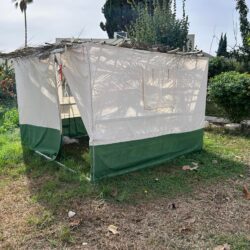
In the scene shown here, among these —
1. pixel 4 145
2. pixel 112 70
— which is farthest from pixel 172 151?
pixel 4 145

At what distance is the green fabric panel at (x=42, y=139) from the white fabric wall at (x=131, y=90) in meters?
1.12

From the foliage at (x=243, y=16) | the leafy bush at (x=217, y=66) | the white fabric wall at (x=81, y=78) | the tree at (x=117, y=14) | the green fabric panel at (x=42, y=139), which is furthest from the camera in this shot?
the tree at (x=117, y=14)

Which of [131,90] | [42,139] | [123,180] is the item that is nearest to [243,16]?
[131,90]

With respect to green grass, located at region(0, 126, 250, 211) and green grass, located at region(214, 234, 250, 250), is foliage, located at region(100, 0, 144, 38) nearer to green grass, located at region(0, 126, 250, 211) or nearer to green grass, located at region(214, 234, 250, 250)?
green grass, located at region(0, 126, 250, 211)

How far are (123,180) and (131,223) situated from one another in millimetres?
1180

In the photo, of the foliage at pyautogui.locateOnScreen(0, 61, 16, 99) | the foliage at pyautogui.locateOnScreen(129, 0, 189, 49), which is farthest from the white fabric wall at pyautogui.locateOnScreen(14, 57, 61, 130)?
the foliage at pyautogui.locateOnScreen(0, 61, 16, 99)

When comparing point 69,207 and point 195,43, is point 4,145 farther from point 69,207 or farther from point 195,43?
point 195,43

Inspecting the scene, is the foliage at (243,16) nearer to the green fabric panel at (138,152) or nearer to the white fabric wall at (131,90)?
the white fabric wall at (131,90)

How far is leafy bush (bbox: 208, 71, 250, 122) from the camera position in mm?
7859

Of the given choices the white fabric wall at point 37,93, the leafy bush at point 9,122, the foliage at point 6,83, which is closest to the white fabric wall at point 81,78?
the white fabric wall at point 37,93

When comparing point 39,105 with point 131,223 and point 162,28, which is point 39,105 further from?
point 162,28

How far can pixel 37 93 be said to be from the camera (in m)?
5.77

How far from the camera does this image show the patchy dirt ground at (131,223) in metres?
3.24

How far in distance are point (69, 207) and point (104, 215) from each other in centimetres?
49
